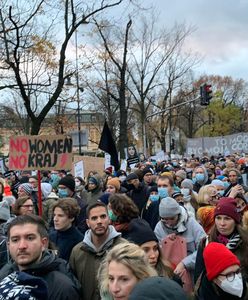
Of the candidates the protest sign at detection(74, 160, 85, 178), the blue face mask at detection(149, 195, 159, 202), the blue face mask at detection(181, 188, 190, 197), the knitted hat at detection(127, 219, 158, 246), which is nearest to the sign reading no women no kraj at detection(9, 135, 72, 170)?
the blue face mask at detection(149, 195, 159, 202)

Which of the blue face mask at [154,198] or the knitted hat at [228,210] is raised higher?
the knitted hat at [228,210]

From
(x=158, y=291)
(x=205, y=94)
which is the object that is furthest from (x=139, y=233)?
(x=205, y=94)

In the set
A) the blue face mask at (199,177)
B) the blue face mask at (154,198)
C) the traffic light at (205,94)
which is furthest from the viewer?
the traffic light at (205,94)

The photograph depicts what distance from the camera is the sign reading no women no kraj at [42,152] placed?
299 inches

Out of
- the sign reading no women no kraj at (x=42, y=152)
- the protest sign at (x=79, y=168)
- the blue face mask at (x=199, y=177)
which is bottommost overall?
the blue face mask at (x=199, y=177)

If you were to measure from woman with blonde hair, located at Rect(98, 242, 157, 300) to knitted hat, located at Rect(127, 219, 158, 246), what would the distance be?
3.51ft

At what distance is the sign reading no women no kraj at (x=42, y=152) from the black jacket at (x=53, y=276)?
385 centimetres

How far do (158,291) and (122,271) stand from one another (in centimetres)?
116

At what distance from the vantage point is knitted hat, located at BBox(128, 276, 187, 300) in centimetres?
195

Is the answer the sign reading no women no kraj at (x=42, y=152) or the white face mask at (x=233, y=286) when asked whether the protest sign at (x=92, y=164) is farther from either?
the white face mask at (x=233, y=286)

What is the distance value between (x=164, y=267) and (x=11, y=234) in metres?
1.31

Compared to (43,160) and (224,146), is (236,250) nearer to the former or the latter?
(43,160)

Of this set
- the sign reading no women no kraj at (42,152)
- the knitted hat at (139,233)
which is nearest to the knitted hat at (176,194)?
the sign reading no women no kraj at (42,152)

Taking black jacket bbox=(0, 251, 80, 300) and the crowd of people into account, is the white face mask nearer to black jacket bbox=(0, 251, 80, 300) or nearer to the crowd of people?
the crowd of people
